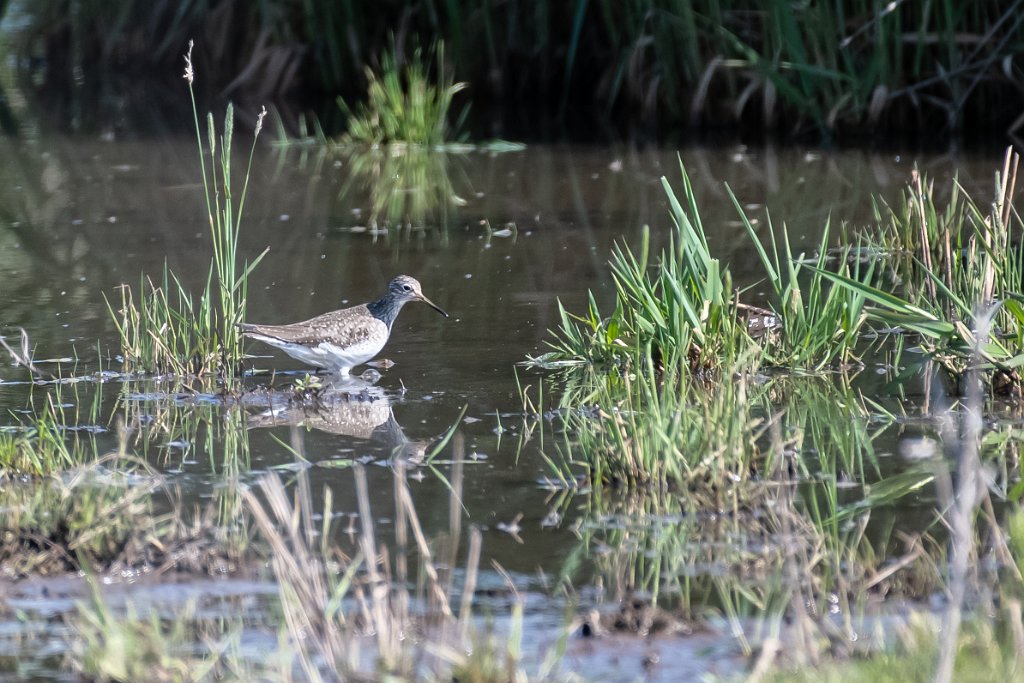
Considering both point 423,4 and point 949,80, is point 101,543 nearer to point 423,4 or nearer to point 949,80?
point 949,80

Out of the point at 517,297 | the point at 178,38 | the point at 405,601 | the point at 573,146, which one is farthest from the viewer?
the point at 178,38

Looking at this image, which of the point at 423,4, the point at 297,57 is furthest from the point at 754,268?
the point at 297,57

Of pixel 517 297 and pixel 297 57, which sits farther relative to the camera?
pixel 297 57

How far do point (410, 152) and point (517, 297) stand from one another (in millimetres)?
6203

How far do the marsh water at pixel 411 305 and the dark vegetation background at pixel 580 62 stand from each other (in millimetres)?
972

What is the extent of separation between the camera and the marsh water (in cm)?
493

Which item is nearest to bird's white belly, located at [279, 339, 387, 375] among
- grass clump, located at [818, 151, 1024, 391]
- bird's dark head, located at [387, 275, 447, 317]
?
bird's dark head, located at [387, 275, 447, 317]

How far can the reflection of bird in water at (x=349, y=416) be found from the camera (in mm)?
6215

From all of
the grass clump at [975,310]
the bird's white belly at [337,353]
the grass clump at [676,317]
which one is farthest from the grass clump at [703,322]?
the bird's white belly at [337,353]

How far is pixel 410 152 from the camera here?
49.0 feet

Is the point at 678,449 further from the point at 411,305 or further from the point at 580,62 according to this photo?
the point at 580,62

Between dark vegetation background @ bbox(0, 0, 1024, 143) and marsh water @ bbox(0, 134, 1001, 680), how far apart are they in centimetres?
97

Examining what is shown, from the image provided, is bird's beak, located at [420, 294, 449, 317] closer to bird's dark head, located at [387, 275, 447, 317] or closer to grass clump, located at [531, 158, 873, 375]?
bird's dark head, located at [387, 275, 447, 317]

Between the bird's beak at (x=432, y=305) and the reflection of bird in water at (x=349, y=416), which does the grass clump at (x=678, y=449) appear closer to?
the reflection of bird in water at (x=349, y=416)
